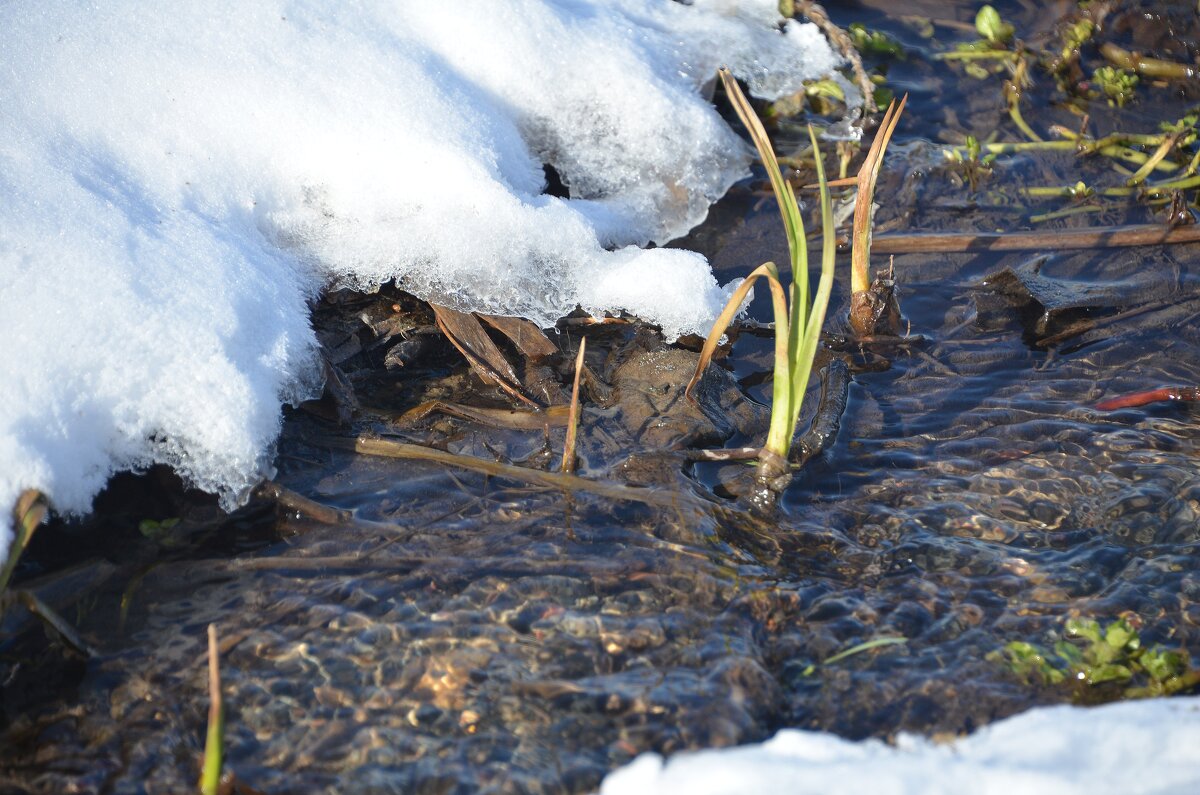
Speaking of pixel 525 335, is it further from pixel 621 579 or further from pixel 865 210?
pixel 865 210

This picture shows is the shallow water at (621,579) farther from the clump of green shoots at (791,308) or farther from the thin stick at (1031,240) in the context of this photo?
the thin stick at (1031,240)

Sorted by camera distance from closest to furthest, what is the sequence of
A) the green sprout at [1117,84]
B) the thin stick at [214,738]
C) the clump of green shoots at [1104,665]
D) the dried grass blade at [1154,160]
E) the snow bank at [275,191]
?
1. the thin stick at [214,738]
2. the clump of green shoots at [1104,665]
3. the snow bank at [275,191]
4. the dried grass blade at [1154,160]
5. the green sprout at [1117,84]

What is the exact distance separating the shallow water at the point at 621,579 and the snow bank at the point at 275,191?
21cm

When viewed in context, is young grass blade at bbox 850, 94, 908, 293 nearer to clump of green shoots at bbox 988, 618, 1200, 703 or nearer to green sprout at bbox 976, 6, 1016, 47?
clump of green shoots at bbox 988, 618, 1200, 703

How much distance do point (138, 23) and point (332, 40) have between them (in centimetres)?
58

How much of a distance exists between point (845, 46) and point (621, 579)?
287cm

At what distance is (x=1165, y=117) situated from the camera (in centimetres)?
437

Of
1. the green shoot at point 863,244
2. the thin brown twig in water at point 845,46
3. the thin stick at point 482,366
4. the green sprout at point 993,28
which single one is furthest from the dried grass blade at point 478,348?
the green sprout at point 993,28

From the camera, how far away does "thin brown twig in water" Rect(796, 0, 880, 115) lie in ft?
13.6

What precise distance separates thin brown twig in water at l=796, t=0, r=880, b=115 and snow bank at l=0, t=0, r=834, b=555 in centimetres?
69

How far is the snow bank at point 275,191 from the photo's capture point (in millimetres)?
2385

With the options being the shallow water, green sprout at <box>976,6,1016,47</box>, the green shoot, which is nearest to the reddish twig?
the shallow water

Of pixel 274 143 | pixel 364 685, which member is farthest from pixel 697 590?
pixel 274 143

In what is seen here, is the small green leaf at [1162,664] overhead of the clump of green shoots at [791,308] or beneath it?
beneath
